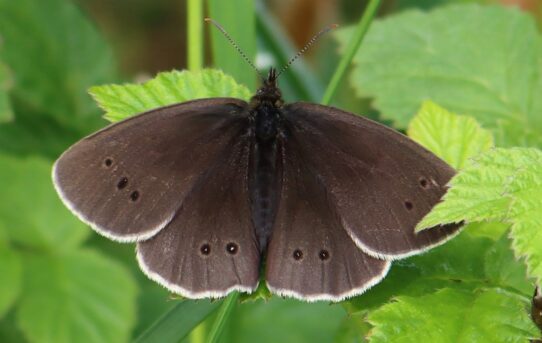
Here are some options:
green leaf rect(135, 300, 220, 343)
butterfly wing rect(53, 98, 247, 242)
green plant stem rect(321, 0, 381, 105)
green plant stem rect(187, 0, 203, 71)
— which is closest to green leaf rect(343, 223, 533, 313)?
green leaf rect(135, 300, 220, 343)

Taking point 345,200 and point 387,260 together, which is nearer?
point 387,260

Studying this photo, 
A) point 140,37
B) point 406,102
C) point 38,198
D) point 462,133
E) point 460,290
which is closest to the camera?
point 460,290

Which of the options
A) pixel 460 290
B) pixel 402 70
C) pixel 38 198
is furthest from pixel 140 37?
pixel 460 290

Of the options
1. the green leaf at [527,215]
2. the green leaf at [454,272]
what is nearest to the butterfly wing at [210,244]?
the green leaf at [454,272]

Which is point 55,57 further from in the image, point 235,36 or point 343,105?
point 235,36

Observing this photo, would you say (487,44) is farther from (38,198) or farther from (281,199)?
(38,198)

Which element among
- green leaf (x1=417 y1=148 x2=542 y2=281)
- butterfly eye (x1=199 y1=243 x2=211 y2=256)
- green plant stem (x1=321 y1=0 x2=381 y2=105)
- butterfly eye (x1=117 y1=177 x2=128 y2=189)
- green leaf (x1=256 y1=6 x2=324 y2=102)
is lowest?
butterfly eye (x1=199 y1=243 x2=211 y2=256)

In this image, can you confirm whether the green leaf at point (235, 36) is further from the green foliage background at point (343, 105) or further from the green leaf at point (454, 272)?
the green leaf at point (454, 272)

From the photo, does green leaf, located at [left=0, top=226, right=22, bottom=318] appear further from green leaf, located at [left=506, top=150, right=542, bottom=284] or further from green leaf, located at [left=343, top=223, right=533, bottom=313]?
green leaf, located at [left=506, top=150, right=542, bottom=284]
